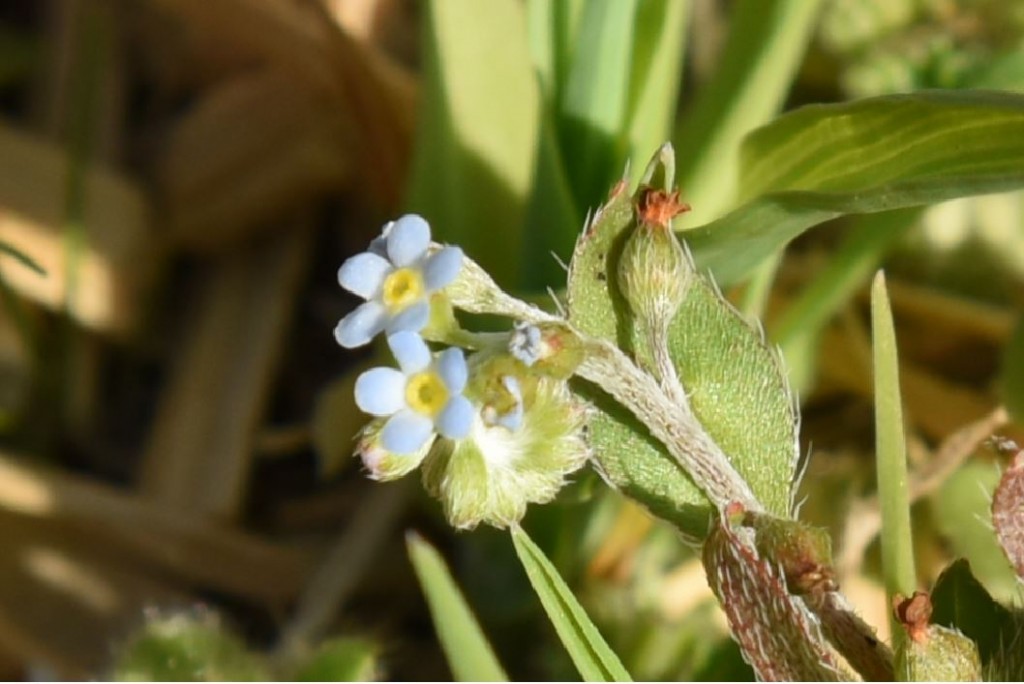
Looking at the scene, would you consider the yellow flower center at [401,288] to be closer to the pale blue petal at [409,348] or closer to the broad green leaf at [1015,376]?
the pale blue petal at [409,348]

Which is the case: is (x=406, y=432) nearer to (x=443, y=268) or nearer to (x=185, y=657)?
(x=443, y=268)

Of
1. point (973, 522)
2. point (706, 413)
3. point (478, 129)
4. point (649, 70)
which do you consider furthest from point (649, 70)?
point (973, 522)

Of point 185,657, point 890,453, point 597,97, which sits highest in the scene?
point 597,97

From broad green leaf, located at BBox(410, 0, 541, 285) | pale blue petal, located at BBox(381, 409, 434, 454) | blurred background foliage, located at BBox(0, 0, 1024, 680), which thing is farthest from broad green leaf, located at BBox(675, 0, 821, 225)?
pale blue petal, located at BBox(381, 409, 434, 454)

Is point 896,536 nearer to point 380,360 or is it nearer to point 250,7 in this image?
point 380,360

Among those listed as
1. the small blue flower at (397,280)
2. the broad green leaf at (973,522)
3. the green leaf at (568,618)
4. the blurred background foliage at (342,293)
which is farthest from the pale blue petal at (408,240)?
the broad green leaf at (973,522)

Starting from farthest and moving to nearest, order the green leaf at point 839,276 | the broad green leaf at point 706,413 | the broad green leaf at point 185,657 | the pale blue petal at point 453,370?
1. the green leaf at point 839,276
2. the broad green leaf at point 185,657
3. the broad green leaf at point 706,413
4. the pale blue petal at point 453,370
